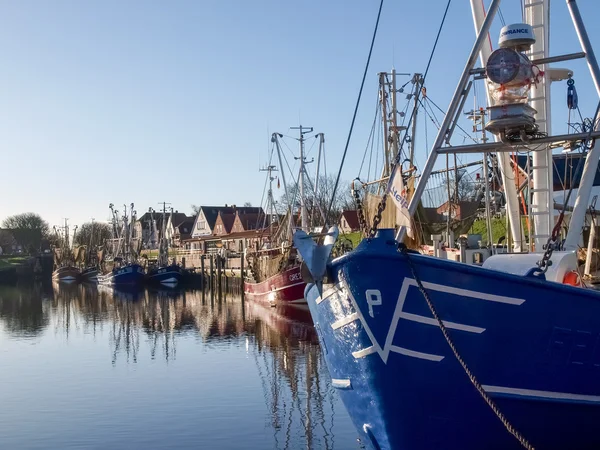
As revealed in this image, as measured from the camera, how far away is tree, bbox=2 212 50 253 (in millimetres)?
136125

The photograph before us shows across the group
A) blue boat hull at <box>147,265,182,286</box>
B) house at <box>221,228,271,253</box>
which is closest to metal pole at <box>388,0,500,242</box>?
house at <box>221,228,271,253</box>

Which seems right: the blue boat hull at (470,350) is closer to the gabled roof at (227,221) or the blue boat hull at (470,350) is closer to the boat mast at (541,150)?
the boat mast at (541,150)

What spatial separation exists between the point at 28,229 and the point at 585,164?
13676cm

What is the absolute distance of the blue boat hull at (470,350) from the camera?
8.58 m

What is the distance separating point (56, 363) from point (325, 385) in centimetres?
1031

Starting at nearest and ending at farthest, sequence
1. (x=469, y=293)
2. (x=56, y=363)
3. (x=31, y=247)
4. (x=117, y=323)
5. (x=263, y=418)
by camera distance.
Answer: (x=469, y=293)
(x=263, y=418)
(x=56, y=363)
(x=117, y=323)
(x=31, y=247)

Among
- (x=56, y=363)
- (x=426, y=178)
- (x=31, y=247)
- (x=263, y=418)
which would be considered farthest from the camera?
(x=31, y=247)

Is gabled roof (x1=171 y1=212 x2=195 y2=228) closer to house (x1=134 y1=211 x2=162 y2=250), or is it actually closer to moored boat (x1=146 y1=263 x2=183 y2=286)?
house (x1=134 y1=211 x2=162 y2=250)

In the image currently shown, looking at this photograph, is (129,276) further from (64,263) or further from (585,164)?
(585,164)

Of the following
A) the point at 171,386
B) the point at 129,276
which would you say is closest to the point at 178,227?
the point at 129,276

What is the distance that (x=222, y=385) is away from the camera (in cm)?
1883

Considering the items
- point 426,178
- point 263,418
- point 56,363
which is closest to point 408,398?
point 426,178

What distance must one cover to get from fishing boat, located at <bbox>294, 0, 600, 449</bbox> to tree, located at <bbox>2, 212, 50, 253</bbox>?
128772mm

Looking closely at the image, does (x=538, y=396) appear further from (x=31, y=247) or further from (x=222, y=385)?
(x=31, y=247)
